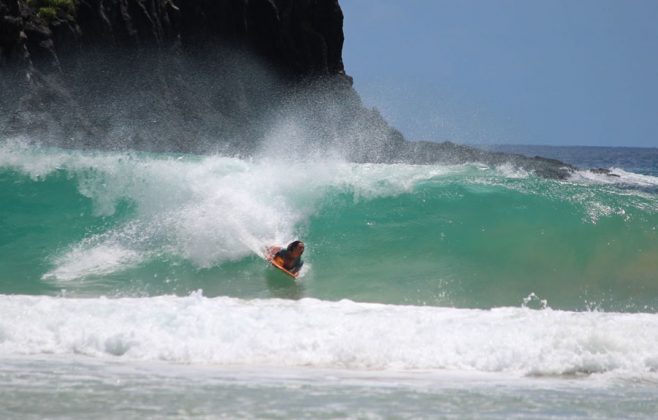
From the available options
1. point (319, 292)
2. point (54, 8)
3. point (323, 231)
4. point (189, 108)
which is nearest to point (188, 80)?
point (189, 108)

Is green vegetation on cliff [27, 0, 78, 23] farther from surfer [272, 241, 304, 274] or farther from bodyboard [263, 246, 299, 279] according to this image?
surfer [272, 241, 304, 274]

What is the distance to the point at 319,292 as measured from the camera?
11.6 meters

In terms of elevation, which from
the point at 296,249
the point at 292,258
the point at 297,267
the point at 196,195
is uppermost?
the point at 196,195

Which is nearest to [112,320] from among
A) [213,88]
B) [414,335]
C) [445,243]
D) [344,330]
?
[344,330]

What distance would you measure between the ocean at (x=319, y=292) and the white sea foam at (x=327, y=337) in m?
0.03

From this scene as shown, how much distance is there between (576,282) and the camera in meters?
12.5

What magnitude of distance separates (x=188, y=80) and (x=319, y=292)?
34.3 m

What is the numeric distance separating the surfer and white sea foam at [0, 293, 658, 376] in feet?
9.23

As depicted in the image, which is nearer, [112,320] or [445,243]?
[112,320]

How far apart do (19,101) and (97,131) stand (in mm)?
4091

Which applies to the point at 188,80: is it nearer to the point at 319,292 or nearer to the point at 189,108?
the point at 189,108

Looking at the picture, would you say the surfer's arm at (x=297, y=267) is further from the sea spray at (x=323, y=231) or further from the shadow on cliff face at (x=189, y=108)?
the shadow on cliff face at (x=189, y=108)

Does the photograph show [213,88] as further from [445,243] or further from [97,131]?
[445,243]

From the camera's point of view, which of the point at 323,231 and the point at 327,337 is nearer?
the point at 327,337
